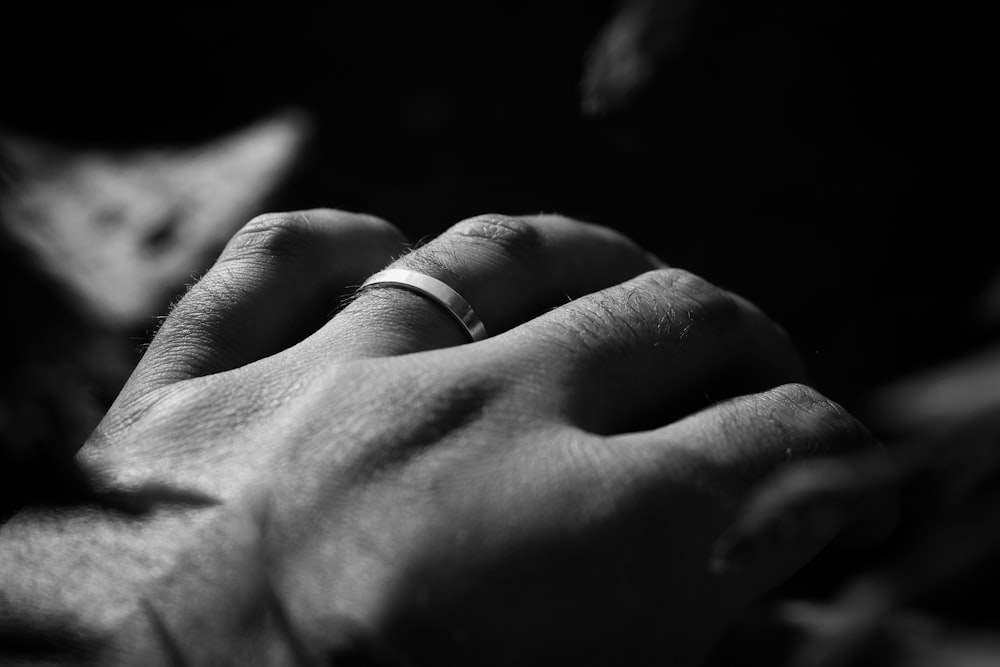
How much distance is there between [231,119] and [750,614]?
2.06 metres

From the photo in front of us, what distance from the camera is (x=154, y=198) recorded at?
85.1 inches

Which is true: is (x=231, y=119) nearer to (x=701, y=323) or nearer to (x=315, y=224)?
(x=315, y=224)

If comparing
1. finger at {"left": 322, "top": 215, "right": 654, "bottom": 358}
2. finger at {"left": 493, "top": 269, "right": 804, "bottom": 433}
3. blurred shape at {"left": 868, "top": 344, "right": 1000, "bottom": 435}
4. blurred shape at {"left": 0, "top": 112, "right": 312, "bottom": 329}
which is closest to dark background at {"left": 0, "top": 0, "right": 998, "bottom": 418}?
blurred shape at {"left": 0, "top": 112, "right": 312, "bottom": 329}

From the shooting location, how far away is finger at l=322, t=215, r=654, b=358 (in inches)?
39.3

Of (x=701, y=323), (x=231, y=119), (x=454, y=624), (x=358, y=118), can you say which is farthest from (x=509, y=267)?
(x=231, y=119)

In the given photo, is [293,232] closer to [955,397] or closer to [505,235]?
[505,235]

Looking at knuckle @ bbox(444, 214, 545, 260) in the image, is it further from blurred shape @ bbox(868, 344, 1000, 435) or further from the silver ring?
blurred shape @ bbox(868, 344, 1000, 435)

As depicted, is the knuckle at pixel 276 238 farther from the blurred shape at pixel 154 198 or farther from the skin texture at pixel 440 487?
the blurred shape at pixel 154 198

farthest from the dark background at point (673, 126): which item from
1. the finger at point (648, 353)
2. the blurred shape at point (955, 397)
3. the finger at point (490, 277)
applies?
the blurred shape at point (955, 397)

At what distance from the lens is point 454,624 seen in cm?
69

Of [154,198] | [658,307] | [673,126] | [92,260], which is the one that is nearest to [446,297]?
[658,307]

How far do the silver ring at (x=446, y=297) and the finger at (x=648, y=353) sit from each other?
0.11m

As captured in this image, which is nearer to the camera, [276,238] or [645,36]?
[645,36]

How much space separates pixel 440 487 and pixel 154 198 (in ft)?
5.44
